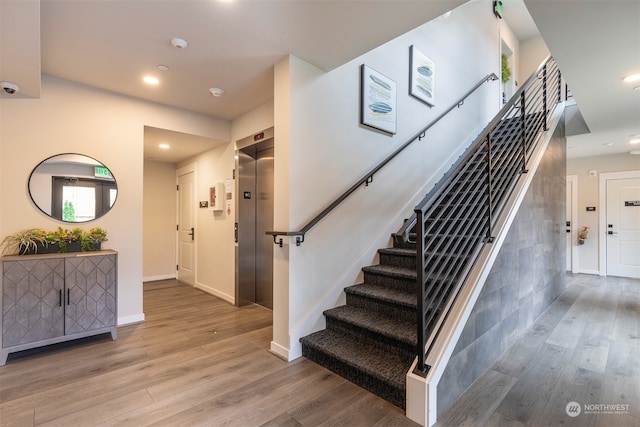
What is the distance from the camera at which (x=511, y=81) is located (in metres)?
7.00

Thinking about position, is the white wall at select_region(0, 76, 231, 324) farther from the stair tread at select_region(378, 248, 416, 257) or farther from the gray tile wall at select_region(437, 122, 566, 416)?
the gray tile wall at select_region(437, 122, 566, 416)

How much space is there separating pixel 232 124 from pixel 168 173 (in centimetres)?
234

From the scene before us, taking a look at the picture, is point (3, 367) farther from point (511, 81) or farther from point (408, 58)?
point (511, 81)

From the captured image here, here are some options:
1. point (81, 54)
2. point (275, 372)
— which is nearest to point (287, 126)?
point (81, 54)

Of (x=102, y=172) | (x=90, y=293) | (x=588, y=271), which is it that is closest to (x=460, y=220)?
(x=90, y=293)

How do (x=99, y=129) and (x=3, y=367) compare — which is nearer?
(x=3, y=367)

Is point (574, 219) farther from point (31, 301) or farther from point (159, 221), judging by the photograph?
point (31, 301)

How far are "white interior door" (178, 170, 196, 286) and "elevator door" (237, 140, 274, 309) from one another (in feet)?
5.07

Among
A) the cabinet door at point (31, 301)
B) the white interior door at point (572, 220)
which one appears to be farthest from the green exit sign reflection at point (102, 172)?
the white interior door at point (572, 220)

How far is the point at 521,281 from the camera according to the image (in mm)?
2938

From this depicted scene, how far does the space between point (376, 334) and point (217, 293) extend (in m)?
3.04

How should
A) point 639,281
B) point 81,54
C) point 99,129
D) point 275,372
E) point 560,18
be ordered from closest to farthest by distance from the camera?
point 560,18, point 275,372, point 81,54, point 99,129, point 639,281

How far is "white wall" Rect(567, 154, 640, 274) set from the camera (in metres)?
6.08

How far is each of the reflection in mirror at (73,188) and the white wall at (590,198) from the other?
28.3 feet
